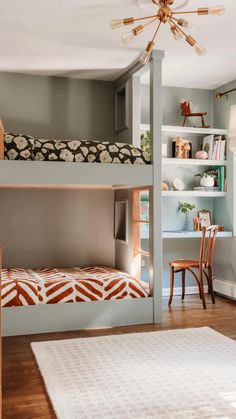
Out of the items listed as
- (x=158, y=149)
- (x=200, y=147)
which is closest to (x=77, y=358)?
(x=158, y=149)

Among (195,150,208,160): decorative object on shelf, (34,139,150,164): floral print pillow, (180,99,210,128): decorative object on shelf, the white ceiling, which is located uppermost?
the white ceiling

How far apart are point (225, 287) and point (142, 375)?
272 cm

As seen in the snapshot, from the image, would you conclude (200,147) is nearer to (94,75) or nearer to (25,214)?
(94,75)

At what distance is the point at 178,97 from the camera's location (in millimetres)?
5367

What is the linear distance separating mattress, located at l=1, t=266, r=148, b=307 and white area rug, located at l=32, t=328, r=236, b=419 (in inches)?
17.7

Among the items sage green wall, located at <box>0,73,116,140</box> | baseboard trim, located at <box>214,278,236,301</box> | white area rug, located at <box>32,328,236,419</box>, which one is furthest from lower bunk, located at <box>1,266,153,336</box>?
sage green wall, located at <box>0,73,116,140</box>

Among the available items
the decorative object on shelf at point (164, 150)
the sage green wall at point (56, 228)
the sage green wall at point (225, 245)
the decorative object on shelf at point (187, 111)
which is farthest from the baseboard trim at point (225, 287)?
the decorative object on shelf at point (187, 111)

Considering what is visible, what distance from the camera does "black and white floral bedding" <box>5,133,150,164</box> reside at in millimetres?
3643

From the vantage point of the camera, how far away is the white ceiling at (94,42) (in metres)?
3.18

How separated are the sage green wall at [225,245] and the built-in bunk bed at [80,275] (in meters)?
1.44

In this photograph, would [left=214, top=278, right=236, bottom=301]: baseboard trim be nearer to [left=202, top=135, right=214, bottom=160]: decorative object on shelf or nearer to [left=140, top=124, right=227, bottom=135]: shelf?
→ [left=202, top=135, right=214, bottom=160]: decorative object on shelf

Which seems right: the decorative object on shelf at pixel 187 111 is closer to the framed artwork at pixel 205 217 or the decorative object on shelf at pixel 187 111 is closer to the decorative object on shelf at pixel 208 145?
the decorative object on shelf at pixel 208 145

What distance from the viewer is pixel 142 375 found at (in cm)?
270

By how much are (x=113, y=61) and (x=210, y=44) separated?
94 centimetres
